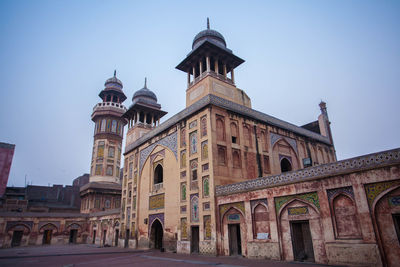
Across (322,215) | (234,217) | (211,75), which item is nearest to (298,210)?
(322,215)

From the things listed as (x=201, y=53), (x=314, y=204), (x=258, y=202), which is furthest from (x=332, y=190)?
(x=201, y=53)

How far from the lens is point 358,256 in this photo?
8.66 metres

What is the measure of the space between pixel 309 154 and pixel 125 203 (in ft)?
53.4

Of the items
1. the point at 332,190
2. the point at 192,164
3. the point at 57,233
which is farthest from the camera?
the point at 57,233

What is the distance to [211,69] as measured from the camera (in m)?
19.0

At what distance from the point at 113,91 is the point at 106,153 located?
9038 millimetres

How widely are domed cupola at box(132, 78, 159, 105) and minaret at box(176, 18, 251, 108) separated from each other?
27.1ft

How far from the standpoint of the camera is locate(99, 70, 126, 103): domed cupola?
37.4 meters

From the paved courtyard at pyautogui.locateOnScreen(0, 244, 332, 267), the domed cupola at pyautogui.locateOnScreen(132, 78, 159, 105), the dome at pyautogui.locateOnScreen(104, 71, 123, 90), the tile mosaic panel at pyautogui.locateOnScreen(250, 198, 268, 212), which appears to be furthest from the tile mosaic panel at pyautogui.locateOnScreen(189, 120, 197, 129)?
the dome at pyautogui.locateOnScreen(104, 71, 123, 90)

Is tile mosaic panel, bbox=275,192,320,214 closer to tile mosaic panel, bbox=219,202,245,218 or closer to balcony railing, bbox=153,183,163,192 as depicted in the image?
tile mosaic panel, bbox=219,202,245,218

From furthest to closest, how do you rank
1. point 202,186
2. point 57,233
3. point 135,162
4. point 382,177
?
1. point 57,233
2. point 135,162
3. point 202,186
4. point 382,177

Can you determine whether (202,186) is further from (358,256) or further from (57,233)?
(57,233)

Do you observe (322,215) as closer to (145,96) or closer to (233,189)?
(233,189)

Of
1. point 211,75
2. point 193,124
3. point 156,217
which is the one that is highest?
point 211,75
